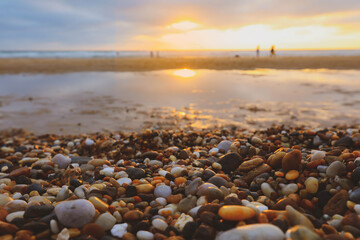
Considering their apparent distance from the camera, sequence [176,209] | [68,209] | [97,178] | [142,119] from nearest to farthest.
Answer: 1. [68,209]
2. [176,209]
3. [97,178]
4. [142,119]

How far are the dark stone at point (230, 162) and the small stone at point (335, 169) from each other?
1006 mm

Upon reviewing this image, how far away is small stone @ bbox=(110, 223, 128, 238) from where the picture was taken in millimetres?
2168

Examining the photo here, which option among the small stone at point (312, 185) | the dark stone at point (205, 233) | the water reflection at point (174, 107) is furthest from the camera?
the water reflection at point (174, 107)

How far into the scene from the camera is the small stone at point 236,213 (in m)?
2.01

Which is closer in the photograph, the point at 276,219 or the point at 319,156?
the point at 276,219

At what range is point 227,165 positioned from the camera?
3400mm

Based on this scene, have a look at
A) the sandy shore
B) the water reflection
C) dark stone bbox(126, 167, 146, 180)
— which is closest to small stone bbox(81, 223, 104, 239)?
dark stone bbox(126, 167, 146, 180)

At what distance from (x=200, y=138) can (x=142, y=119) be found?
2.96 m

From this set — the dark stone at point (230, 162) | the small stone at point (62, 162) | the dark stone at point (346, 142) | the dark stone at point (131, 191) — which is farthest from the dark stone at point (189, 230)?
the dark stone at point (346, 142)

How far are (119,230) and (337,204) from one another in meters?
1.84

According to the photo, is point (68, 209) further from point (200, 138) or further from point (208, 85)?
point (208, 85)

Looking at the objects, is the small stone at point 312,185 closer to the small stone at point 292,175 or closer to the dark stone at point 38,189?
the small stone at point 292,175

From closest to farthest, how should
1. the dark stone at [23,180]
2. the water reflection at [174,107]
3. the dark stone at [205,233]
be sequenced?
the dark stone at [205,233] → the dark stone at [23,180] → the water reflection at [174,107]

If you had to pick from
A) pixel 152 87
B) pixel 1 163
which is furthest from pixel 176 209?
pixel 152 87
